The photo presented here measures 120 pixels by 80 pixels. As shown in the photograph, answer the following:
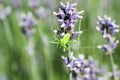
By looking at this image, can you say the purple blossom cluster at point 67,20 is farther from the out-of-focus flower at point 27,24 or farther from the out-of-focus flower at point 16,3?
Answer: the out-of-focus flower at point 16,3

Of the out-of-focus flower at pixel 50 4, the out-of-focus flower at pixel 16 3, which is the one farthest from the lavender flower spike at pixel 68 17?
the out-of-focus flower at pixel 16 3

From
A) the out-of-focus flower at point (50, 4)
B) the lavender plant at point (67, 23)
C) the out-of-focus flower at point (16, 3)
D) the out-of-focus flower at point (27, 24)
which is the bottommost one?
the lavender plant at point (67, 23)

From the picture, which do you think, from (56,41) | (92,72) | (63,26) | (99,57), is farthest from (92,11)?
(63,26)

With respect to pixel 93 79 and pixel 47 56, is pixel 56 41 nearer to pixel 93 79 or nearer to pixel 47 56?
pixel 93 79

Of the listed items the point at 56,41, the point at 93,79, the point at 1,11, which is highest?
the point at 1,11

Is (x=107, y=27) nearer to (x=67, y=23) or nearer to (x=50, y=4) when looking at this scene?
(x=67, y=23)

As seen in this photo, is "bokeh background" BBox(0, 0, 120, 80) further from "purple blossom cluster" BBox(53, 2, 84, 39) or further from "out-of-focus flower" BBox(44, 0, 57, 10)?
"purple blossom cluster" BBox(53, 2, 84, 39)

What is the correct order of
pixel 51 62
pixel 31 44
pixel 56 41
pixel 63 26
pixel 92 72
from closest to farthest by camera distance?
1. pixel 63 26
2. pixel 56 41
3. pixel 92 72
4. pixel 31 44
5. pixel 51 62

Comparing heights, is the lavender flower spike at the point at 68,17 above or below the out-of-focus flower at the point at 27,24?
below

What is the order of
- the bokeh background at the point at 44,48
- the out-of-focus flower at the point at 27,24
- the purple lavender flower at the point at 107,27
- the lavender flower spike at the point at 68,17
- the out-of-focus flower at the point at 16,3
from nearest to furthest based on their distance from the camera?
the lavender flower spike at the point at 68,17 < the purple lavender flower at the point at 107,27 < the out-of-focus flower at the point at 27,24 < the bokeh background at the point at 44,48 < the out-of-focus flower at the point at 16,3

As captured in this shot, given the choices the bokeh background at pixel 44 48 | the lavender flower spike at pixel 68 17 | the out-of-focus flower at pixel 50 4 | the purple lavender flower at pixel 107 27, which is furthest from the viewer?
the out-of-focus flower at pixel 50 4
